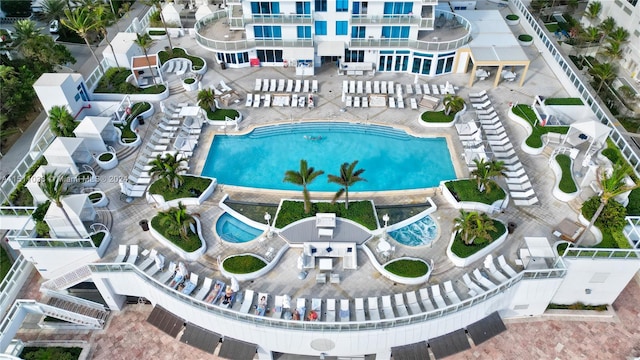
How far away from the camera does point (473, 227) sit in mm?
26625

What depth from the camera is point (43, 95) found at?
3512 centimetres

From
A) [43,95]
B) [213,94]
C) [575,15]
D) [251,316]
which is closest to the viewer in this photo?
[251,316]

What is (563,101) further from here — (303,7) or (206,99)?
(206,99)

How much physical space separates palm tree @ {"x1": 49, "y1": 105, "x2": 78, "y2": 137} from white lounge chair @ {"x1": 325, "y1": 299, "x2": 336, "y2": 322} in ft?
81.8

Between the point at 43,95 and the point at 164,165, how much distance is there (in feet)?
47.3

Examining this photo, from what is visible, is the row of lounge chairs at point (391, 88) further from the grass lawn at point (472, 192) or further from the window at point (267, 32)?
the grass lawn at point (472, 192)

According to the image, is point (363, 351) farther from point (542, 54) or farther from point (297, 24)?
point (542, 54)

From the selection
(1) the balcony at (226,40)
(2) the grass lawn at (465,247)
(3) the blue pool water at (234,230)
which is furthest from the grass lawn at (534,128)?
(3) the blue pool water at (234,230)

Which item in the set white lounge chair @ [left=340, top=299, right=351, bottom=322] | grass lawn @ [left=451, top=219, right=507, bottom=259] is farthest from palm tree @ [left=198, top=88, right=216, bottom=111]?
grass lawn @ [left=451, top=219, right=507, bottom=259]

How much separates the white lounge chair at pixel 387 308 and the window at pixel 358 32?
27.4 metres

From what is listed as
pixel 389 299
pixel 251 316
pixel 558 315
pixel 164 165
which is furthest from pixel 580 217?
pixel 164 165

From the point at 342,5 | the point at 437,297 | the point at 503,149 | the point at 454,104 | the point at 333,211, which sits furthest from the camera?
the point at 342,5

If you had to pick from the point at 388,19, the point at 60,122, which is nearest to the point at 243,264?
the point at 60,122

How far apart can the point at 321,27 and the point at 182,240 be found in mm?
26000
